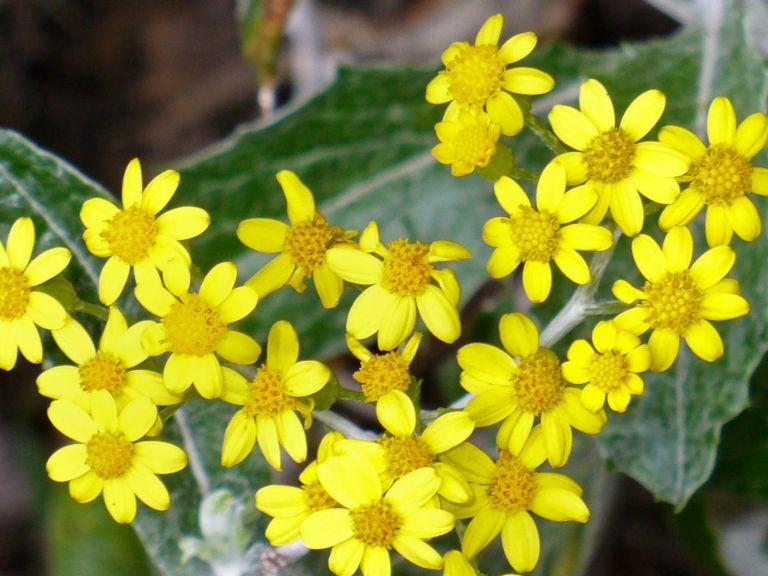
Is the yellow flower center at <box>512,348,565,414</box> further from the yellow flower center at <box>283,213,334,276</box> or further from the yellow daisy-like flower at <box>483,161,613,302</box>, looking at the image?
the yellow flower center at <box>283,213,334,276</box>

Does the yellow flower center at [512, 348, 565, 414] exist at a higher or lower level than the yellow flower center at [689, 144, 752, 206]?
lower

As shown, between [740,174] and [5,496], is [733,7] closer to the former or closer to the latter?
[740,174]

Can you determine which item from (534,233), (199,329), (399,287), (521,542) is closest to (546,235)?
(534,233)

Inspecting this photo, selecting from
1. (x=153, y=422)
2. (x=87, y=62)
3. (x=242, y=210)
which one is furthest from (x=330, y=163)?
(x=87, y=62)

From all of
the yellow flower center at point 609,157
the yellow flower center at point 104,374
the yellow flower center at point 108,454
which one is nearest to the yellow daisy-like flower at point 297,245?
the yellow flower center at point 104,374

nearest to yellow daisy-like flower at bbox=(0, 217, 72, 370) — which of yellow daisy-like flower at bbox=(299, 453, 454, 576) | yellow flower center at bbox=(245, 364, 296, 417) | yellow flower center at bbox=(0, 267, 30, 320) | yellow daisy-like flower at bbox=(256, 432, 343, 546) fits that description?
yellow flower center at bbox=(0, 267, 30, 320)

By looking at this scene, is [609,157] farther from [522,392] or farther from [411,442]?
[411,442]

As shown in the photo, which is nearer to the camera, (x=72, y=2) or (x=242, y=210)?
(x=242, y=210)
